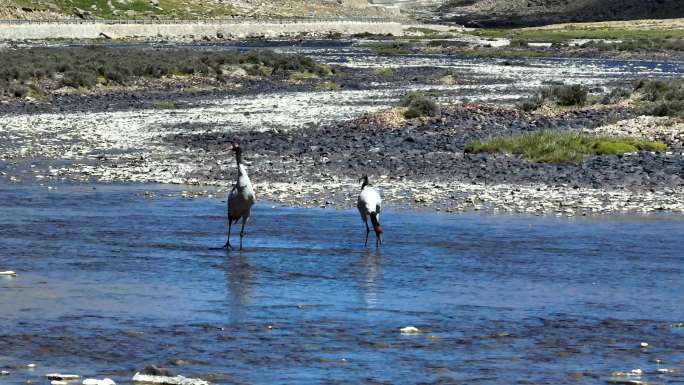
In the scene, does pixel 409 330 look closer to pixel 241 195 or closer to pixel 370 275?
pixel 370 275

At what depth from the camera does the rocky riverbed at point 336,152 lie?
90.0 ft

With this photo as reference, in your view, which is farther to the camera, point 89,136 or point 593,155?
point 89,136

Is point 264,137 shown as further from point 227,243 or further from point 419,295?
point 419,295

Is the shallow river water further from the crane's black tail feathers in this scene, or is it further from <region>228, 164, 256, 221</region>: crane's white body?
<region>228, 164, 256, 221</region>: crane's white body

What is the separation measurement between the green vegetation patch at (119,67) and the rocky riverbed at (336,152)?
11.4 ft

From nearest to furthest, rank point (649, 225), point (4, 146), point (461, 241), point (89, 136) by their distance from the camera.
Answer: point (461, 241) < point (649, 225) < point (4, 146) < point (89, 136)

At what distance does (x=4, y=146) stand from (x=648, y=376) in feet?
90.4

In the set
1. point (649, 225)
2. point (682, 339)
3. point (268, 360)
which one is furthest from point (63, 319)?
point (649, 225)

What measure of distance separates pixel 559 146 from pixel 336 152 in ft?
19.2

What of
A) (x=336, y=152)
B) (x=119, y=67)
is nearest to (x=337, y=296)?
(x=336, y=152)

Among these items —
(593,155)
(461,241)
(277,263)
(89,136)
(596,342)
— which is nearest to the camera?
(596,342)

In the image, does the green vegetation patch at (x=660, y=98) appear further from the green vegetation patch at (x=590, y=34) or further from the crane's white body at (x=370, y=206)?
the green vegetation patch at (x=590, y=34)

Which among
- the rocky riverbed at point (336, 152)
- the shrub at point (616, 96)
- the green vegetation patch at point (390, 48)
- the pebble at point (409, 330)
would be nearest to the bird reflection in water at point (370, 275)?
the pebble at point (409, 330)

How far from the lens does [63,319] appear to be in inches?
605
